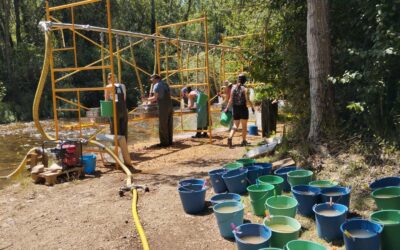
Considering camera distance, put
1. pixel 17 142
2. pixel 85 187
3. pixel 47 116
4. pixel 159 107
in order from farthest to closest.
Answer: pixel 47 116 < pixel 17 142 < pixel 159 107 < pixel 85 187

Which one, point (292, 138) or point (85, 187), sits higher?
point (292, 138)

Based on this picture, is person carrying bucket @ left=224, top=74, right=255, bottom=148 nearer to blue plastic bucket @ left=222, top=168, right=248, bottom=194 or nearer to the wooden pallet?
the wooden pallet

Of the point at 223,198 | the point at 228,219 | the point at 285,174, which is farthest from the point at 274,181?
the point at 228,219

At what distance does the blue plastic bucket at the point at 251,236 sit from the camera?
3673mm

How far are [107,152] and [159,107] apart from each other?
101 inches

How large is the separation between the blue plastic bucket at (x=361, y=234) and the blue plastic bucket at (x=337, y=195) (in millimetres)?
732

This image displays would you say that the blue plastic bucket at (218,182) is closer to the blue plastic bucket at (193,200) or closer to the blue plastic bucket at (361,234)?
the blue plastic bucket at (193,200)

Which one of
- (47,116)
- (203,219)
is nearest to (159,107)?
(203,219)

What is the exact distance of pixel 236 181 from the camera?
5637 mm

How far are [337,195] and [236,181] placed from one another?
4.76ft

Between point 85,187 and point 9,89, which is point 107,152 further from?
point 9,89

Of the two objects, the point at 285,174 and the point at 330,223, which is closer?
the point at 330,223

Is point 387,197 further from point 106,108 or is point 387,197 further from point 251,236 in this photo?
point 106,108

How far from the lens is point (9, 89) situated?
1014 inches
